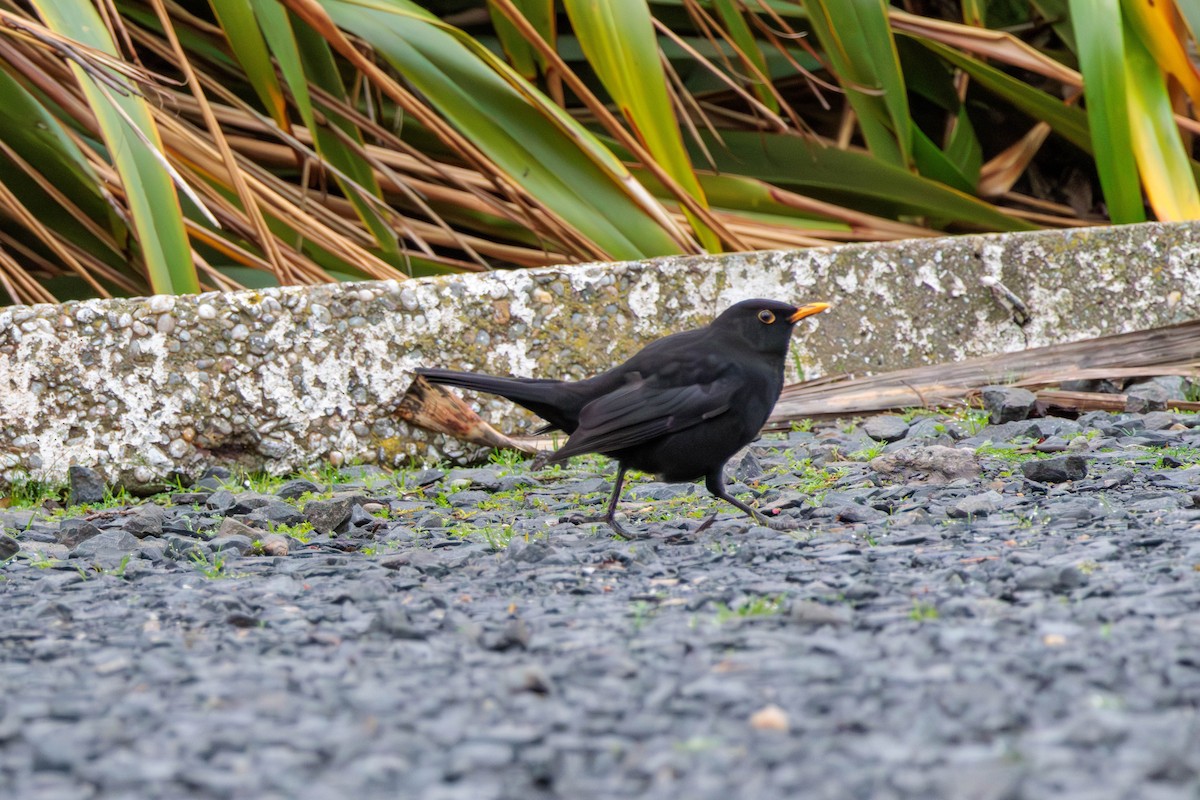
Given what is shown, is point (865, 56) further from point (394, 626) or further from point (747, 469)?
point (394, 626)

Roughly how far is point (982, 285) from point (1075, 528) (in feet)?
6.52

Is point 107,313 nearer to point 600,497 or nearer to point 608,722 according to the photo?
point 600,497

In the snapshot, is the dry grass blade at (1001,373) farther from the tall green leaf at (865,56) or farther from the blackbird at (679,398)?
the tall green leaf at (865,56)

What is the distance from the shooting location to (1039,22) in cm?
659

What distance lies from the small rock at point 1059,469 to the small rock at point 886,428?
75 cm

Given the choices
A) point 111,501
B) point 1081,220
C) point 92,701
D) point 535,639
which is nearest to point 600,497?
point 111,501

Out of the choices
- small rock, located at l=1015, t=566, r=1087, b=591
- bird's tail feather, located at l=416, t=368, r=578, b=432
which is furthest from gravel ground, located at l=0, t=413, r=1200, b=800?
bird's tail feather, located at l=416, t=368, r=578, b=432

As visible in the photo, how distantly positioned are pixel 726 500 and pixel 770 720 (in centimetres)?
183

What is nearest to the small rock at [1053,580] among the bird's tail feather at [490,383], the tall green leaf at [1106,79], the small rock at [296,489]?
the bird's tail feather at [490,383]

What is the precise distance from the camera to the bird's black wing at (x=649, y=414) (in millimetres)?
3281

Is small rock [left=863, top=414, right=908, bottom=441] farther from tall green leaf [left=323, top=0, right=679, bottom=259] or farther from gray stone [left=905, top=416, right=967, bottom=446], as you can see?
tall green leaf [left=323, top=0, right=679, bottom=259]

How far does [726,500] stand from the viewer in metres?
3.43

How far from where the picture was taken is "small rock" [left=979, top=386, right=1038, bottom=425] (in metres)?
4.05

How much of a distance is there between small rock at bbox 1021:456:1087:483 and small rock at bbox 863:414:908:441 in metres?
0.75
